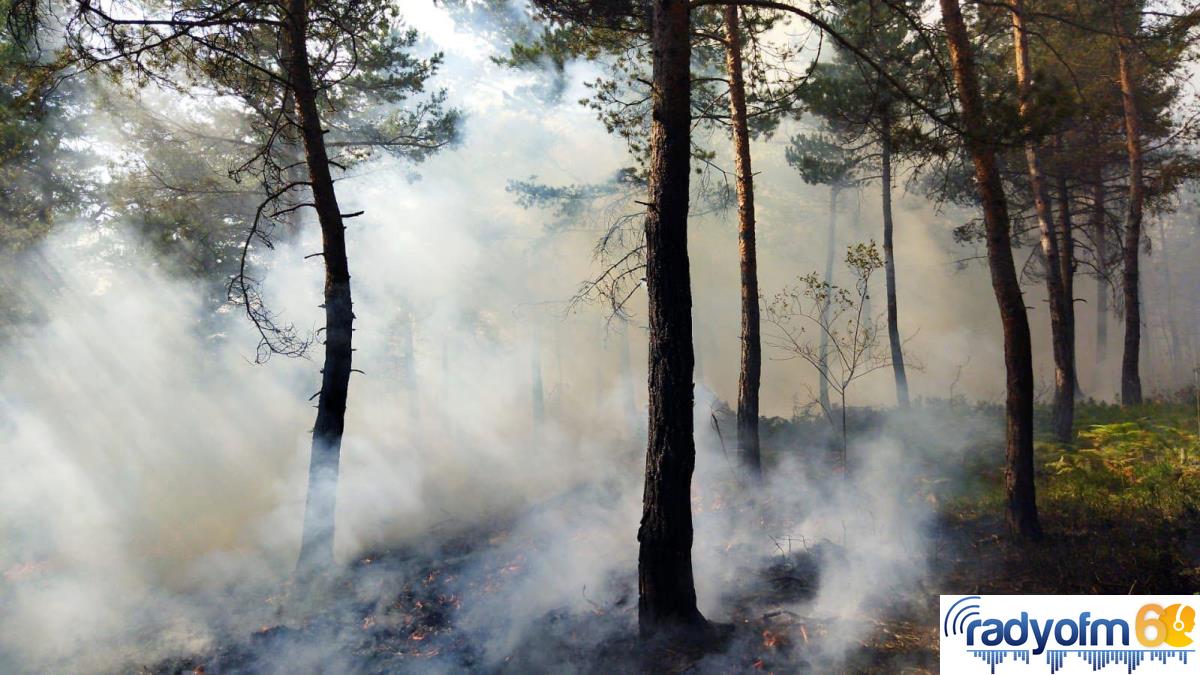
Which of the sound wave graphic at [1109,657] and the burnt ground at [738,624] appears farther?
the burnt ground at [738,624]

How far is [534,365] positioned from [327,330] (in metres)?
15.1

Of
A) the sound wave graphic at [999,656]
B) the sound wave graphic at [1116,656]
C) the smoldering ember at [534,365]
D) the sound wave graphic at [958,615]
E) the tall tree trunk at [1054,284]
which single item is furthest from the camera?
the tall tree trunk at [1054,284]

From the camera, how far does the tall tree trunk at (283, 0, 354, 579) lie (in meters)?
7.92

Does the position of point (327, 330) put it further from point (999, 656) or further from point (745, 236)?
point (999, 656)

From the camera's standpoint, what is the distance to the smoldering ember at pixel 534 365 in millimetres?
6289

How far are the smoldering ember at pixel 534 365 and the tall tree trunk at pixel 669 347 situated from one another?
28 millimetres

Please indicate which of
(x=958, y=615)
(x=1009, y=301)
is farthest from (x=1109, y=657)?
(x=1009, y=301)

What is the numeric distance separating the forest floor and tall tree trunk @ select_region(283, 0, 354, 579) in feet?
2.61

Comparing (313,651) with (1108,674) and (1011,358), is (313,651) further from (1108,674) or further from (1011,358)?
(1011,358)

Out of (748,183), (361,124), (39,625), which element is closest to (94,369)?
(361,124)

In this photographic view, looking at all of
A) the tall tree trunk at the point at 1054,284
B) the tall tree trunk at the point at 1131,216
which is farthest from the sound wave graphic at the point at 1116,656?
the tall tree trunk at the point at 1131,216

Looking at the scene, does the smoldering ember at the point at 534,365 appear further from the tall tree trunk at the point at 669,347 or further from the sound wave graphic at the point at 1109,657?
the sound wave graphic at the point at 1109,657

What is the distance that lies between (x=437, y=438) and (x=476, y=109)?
13.6 metres
